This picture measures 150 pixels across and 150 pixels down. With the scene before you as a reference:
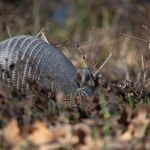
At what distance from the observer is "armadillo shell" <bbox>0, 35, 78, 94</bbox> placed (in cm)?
461

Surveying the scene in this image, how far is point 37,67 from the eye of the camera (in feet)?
15.8

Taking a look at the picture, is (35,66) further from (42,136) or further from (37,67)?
(42,136)

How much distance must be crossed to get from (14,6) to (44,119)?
30.9 feet

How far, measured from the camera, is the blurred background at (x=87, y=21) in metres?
10.0

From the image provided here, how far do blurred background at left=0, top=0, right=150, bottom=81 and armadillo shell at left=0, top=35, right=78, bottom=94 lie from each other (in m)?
3.85

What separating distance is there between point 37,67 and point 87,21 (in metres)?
8.46

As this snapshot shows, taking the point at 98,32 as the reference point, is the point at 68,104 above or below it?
below

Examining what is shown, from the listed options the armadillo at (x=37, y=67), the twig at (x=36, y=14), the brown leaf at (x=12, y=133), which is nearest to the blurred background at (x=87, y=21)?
the twig at (x=36, y=14)

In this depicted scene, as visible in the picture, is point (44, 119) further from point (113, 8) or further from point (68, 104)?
point (113, 8)

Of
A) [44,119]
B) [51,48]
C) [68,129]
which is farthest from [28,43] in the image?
[68,129]

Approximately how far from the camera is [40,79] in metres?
4.76

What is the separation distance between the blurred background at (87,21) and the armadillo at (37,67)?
384 centimetres

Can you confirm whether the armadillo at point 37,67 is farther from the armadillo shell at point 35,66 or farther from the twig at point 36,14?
the twig at point 36,14

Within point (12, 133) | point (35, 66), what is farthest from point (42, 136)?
point (35, 66)
